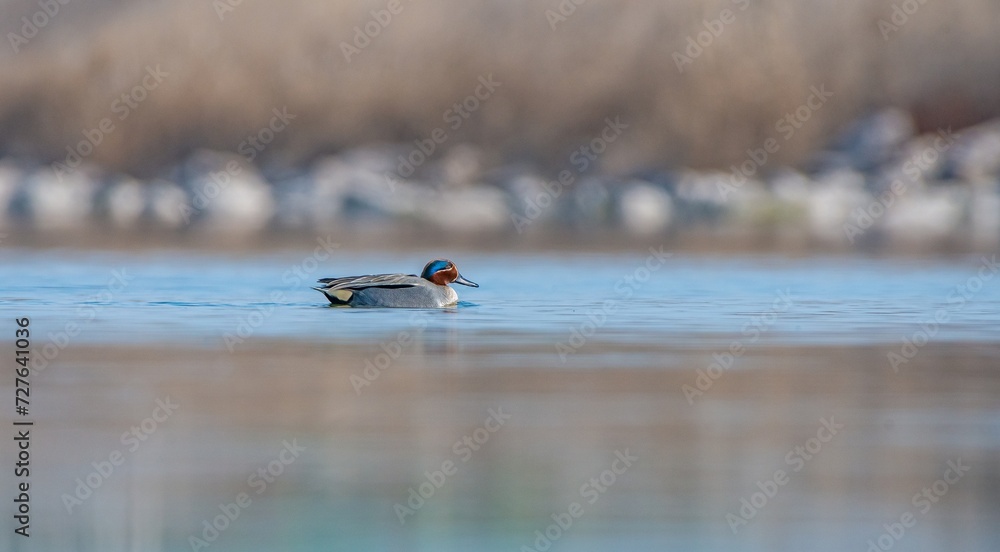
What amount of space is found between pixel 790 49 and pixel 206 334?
44.6 m

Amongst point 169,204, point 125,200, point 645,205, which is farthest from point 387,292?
point 125,200

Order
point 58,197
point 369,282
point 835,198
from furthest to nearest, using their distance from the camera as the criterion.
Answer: point 58,197 → point 835,198 → point 369,282

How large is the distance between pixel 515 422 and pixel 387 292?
617 centimetres

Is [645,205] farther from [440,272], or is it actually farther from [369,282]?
[369,282]

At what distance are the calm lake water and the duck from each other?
24 centimetres

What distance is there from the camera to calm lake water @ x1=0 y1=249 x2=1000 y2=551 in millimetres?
6691

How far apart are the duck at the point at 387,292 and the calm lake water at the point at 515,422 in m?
0.24

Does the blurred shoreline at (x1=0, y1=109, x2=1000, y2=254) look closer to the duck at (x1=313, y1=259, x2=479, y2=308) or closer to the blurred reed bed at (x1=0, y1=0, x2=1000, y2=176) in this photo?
the blurred reed bed at (x1=0, y1=0, x2=1000, y2=176)

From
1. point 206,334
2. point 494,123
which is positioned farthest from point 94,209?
point 206,334

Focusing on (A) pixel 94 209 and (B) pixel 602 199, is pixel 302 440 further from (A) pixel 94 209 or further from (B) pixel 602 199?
(A) pixel 94 209

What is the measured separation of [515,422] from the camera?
8.78 meters

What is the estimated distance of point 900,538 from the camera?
6535 millimetres

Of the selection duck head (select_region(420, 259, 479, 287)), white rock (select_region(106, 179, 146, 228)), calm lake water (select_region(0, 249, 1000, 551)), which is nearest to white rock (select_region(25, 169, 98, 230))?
white rock (select_region(106, 179, 146, 228))

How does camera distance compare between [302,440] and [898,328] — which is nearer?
[302,440]
